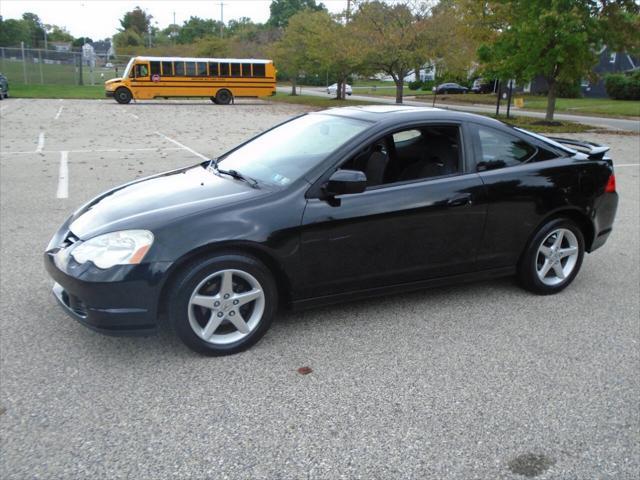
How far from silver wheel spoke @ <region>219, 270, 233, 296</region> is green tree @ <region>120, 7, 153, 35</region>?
415 feet

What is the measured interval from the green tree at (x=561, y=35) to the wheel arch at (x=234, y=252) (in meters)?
18.1

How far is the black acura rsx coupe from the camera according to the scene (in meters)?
3.36

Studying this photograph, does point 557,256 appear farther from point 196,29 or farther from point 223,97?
point 196,29


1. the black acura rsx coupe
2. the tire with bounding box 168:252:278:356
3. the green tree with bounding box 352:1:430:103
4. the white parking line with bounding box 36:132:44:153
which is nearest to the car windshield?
the black acura rsx coupe

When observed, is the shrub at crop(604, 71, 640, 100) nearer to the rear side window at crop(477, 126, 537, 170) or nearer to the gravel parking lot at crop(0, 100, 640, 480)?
the gravel parking lot at crop(0, 100, 640, 480)

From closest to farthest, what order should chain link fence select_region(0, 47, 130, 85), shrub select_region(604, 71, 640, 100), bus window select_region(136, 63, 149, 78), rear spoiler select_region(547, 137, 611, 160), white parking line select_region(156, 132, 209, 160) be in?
rear spoiler select_region(547, 137, 611, 160), white parking line select_region(156, 132, 209, 160), bus window select_region(136, 63, 149, 78), shrub select_region(604, 71, 640, 100), chain link fence select_region(0, 47, 130, 85)

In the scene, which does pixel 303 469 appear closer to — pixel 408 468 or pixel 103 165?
pixel 408 468

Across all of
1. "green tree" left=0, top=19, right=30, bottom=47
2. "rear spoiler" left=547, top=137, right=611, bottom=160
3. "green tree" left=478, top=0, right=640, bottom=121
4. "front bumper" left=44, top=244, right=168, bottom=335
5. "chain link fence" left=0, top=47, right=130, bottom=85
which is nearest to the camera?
"front bumper" left=44, top=244, right=168, bottom=335

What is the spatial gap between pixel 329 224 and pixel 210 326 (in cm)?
96

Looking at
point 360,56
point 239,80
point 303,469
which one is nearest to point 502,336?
point 303,469

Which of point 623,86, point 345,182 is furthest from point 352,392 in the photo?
point 623,86

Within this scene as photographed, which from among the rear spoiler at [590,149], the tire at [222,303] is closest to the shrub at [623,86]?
the rear spoiler at [590,149]

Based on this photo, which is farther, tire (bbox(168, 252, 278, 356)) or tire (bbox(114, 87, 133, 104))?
tire (bbox(114, 87, 133, 104))

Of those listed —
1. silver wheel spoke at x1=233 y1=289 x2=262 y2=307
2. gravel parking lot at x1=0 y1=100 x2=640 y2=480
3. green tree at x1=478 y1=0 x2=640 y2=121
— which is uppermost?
green tree at x1=478 y1=0 x2=640 y2=121
